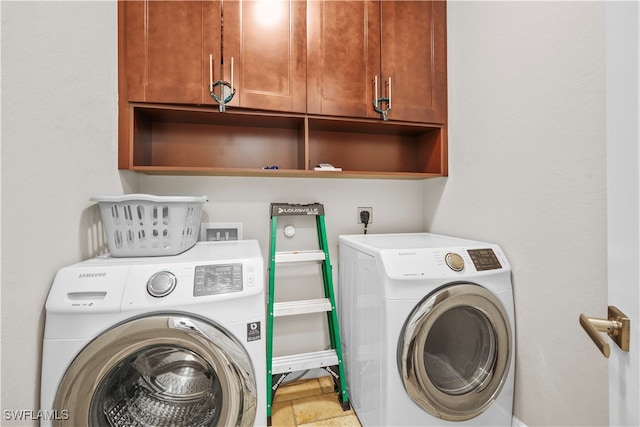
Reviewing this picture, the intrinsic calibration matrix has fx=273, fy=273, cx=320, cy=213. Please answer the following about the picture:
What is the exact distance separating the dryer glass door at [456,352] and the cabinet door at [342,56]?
3.54ft

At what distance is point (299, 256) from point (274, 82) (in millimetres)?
974

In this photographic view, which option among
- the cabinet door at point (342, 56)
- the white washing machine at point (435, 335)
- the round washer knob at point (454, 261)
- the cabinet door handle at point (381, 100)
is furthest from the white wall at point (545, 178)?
the cabinet door at point (342, 56)

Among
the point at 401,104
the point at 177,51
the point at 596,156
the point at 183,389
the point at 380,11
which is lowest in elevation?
the point at 183,389

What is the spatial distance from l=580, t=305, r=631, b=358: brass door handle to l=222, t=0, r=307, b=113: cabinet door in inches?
54.7

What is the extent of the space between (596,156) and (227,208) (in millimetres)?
1720

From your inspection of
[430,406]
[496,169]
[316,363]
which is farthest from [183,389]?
[496,169]

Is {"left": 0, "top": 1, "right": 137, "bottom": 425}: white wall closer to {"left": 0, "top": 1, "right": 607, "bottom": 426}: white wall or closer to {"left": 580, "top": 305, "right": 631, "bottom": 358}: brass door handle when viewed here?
{"left": 0, "top": 1, "right": 607, "bottom": 426}: white wall

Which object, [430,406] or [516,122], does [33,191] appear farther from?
[516,122]

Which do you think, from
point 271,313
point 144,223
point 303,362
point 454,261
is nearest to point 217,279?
point 144,223

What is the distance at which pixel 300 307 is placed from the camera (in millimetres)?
1548

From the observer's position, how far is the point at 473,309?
1.22 metres

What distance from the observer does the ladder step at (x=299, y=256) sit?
62.9 inches

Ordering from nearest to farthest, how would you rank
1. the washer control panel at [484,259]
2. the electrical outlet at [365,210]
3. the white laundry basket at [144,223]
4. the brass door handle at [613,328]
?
1. the brass door handle at [613,328]
2. the white laundry basket at [144,223]
3. the washer control panel at [484,259]
4. the electrical outlet at [365,210]

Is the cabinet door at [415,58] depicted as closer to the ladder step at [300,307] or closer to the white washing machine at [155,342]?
the ladder step at [300,307]
